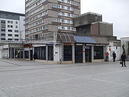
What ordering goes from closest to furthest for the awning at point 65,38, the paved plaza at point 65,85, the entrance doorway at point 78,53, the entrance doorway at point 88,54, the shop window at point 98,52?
the paved plaza at point 65,85 → the awning at point 65,38 → the entrance doorway at point 78,53 → the entrance doorway at point 88,54 → the shop window at point 98,52

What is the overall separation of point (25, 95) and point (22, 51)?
44382 millimetres

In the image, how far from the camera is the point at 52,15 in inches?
2881

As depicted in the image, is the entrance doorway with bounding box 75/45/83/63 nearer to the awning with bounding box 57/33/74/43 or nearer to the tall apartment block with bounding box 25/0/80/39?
the awning with bounding box 57/33/74/43

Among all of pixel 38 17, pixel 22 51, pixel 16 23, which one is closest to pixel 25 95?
pixel 22 51

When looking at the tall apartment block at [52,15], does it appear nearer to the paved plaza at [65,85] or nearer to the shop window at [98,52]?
the shop window at [98,52]

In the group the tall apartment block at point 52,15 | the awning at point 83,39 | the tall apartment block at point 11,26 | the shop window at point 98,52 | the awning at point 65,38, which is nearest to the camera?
the awning at point 65,38

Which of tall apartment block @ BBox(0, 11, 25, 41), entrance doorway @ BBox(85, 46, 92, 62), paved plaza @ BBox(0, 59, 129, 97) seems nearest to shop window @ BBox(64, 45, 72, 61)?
entrance doorway @ BBox(85, 46, 92, 62)

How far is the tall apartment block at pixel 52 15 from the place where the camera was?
2869 inches

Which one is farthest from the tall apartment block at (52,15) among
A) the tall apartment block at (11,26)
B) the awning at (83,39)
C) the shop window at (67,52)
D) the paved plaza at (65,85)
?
the paved plaza at (65,85)

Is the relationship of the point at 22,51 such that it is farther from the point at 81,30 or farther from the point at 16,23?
the point at 16,23

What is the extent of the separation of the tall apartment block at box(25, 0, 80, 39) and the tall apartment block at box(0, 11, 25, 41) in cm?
3202

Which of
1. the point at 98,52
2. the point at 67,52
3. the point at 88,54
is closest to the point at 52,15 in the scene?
the point at 98,52

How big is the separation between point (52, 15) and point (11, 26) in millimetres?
52563

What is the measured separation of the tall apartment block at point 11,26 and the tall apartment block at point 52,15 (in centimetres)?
3202
